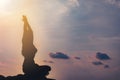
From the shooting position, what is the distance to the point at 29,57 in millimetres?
64062

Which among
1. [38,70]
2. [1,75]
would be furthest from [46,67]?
[1,75]

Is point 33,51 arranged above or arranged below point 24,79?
above

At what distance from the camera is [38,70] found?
63.0 metres

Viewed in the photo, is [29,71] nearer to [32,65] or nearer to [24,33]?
[32,65]

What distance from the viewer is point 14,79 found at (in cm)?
6419

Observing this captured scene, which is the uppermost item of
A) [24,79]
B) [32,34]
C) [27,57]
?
[32,34]

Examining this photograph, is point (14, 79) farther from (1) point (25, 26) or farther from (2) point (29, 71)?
(1) point (25, 26)

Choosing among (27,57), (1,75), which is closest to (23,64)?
(27,57)

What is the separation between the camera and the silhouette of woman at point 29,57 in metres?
63.2

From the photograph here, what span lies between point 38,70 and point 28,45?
5.45 metres

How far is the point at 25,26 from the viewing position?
64750mm

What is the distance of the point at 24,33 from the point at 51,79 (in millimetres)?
10521

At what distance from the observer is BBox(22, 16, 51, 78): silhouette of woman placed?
63219 millimetres

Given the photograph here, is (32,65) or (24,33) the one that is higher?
(24,33)
